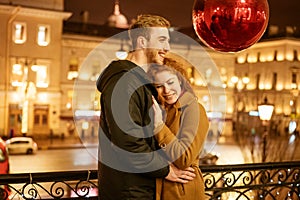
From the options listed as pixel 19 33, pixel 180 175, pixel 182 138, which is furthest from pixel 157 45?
pixel 19 33

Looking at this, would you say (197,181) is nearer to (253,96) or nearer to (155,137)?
(155,137)

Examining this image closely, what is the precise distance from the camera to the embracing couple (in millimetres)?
2188

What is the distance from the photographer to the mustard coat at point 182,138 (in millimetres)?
2266

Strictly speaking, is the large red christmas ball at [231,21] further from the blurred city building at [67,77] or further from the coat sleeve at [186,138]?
the blurred city building at [67,77]

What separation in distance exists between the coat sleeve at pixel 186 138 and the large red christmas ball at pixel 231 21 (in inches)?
28.9

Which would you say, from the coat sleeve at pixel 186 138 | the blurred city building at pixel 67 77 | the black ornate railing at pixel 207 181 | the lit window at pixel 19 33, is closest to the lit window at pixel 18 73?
the blurred city building at pixel 67 77

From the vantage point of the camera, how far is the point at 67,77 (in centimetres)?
2972

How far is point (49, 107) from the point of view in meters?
28.0

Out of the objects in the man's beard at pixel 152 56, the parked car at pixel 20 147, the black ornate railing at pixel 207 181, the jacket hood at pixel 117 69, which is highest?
the man's beard at pixel 152 56

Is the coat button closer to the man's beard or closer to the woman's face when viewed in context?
the woman's face

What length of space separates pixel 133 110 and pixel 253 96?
3090cm

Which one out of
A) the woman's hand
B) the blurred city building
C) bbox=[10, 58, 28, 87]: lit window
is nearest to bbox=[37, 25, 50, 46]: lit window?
the blurred city building

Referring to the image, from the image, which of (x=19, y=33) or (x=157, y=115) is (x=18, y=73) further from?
(x=157, y=115)

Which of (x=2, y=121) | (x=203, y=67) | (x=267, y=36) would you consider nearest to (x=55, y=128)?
(x=2, y=121)
